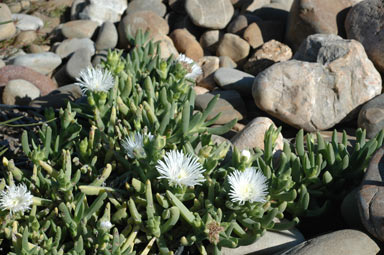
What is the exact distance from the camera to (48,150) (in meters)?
2.31

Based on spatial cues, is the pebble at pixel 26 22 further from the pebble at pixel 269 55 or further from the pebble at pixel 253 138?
the pebble at pixel 253 138

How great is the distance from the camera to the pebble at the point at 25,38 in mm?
4801

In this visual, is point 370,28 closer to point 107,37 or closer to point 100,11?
point 107,37

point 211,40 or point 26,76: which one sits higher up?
point 211,40

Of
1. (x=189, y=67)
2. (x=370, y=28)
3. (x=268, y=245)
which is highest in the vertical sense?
(x=370, y=28)

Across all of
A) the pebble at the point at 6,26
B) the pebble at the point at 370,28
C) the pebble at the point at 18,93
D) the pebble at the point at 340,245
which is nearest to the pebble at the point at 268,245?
the pebble at the point at 340,245

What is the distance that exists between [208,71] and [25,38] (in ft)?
6.20

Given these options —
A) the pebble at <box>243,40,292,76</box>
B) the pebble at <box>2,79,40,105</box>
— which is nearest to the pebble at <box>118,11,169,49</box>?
the pebble at <box>243,40,292,76</box>

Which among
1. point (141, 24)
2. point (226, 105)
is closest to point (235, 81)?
point (226, 105)

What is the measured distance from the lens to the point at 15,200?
6.55 feet

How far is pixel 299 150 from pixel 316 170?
14 cm

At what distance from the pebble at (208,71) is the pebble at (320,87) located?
0.67m

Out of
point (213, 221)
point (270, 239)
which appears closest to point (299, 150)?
point (270, 239)

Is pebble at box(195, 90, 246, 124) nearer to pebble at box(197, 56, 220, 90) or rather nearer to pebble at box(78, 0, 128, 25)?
pebble at box(197, 56, 220, 90)
